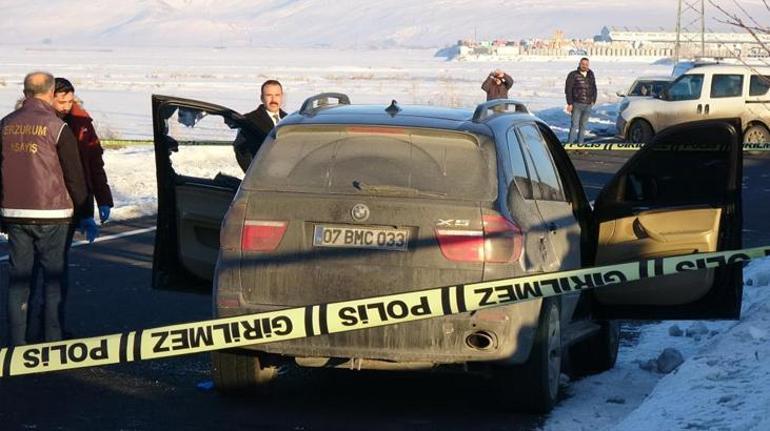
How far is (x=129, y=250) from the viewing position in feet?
47.8

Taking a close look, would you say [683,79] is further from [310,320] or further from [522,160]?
[310,320]

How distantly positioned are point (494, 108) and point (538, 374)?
167 cm

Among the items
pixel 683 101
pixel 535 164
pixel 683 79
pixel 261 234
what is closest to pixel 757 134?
pixel 683 101

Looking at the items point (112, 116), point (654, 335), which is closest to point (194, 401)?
point (654, 335)

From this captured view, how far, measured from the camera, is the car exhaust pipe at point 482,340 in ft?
23.4

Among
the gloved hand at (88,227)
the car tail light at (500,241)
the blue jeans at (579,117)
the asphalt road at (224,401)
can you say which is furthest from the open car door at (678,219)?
the blue jeans at (579,117)

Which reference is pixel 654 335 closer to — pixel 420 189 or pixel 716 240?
pixel 716 240

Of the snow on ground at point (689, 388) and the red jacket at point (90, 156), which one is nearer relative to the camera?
the snow on ground at point (689, 388)

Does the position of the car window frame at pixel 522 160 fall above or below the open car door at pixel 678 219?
above

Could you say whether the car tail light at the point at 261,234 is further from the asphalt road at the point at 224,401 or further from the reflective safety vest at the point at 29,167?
the reflective safety vest at the point at 29,167

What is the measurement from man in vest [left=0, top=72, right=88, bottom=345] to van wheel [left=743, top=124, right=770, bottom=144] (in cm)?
2290

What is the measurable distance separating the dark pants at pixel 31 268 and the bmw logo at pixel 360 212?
2.44 metres

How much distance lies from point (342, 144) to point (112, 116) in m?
42.3

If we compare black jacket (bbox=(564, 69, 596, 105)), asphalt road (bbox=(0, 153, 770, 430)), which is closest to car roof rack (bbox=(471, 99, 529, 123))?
asphalt road (bbox=(0, 153, 770, 430))
